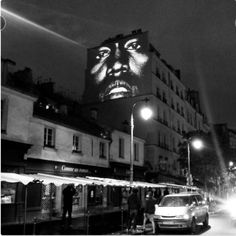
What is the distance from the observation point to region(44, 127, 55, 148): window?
72.1 feet

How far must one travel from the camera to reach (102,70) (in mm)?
48844

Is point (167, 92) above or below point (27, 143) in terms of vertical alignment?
above

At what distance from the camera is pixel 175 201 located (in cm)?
1764

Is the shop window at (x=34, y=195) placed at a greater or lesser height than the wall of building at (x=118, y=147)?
lesser

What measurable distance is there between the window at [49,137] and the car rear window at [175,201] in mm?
8181

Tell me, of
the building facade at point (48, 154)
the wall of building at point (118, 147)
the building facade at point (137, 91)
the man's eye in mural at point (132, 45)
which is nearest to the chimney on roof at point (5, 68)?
the building facade at point (48, 154)

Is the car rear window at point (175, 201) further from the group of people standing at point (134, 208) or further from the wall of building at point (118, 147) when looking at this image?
the wall of building at point (118, 147)

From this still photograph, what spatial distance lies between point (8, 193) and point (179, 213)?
8804 millimetres

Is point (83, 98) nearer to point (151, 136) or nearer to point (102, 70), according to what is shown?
point (102, 70)

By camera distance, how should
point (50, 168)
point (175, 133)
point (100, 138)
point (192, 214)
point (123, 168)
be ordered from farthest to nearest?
point (175, 133) → point (123, 168) → point (100, 138) → point (50, 168) → point (192, 214)

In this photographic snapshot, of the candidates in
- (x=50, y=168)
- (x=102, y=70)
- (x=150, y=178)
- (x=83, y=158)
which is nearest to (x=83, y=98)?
(x=102, y=70)

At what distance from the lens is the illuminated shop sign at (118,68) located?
45.9 metres

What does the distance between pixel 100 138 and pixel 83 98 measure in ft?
74.1

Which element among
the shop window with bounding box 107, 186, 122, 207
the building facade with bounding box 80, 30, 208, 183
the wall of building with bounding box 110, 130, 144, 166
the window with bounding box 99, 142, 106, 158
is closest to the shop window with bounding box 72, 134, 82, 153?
the window with bounding box 99, 142, 106, 158
